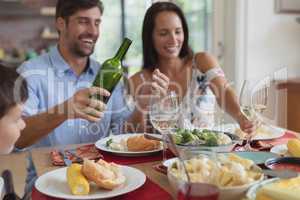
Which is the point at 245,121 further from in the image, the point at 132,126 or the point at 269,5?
the point at 269,5

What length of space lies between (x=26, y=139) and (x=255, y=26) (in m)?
2.08

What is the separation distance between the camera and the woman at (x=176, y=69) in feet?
5.83

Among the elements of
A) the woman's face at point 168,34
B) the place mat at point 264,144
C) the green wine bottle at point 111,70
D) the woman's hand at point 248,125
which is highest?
the woman's face at point 168,34

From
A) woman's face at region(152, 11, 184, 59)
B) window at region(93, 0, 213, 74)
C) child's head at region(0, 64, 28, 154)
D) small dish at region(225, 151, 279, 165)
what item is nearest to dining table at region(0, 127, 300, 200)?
child's head at region(0, 64, 28, 154)

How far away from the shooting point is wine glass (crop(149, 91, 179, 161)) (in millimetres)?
1111

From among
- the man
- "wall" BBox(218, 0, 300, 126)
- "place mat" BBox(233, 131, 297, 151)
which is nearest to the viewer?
"place mat" BBox(233, 131, 297, 151)

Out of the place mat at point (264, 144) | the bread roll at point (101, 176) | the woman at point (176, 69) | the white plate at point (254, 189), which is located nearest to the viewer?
the white plate at point (254, 189)

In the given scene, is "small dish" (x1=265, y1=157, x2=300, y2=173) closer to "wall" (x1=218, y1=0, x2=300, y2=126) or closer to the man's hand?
the man's hand

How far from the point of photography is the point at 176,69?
2018 millimetres

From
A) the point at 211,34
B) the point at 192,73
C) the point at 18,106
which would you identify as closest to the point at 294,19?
the point at 211,34

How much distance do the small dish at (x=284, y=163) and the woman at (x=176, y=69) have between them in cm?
71

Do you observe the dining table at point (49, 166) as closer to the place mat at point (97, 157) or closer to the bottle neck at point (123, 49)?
the place mat at point (97, 157)

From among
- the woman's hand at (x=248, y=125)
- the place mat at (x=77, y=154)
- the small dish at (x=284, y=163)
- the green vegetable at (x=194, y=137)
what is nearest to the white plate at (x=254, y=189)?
the small dish at (x=284, y=163)

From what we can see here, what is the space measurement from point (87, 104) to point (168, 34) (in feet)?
2.81
